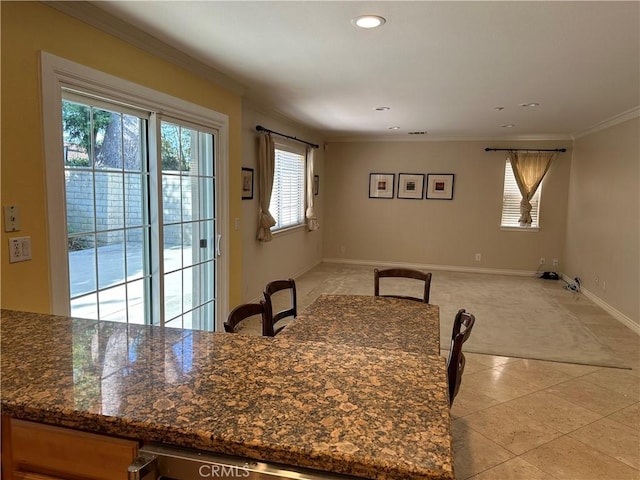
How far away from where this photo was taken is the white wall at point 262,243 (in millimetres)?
4816

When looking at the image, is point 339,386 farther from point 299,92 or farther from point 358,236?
point 358,236

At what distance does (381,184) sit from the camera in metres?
7.87

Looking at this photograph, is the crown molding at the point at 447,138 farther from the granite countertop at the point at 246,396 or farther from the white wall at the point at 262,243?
the granite countertop at the point at 246,396

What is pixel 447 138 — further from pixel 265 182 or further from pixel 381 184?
pixel 265 182

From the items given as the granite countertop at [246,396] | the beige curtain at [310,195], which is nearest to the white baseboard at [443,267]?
the beige curtain at [310,195]

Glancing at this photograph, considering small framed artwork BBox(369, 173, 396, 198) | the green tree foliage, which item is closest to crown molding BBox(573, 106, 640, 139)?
small framed artwork BBox(369, 173, 396, 198)

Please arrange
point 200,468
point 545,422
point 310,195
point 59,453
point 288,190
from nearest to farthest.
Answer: point 200,468 → point 59,453 → point 545,422 → point 288,190 → point 310,195

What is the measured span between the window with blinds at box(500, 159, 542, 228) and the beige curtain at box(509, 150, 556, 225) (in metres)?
0.14

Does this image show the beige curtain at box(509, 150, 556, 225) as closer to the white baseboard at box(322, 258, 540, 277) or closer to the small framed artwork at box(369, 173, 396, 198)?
the white baseboard at box(322, 258, 540, 277)

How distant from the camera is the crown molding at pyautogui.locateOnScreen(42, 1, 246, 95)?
2195mm

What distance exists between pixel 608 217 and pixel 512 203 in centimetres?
207

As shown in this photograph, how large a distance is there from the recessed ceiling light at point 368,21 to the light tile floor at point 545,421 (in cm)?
239

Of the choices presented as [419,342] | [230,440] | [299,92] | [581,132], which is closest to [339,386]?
[230,440]

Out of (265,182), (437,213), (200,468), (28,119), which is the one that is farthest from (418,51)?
(437,213)
